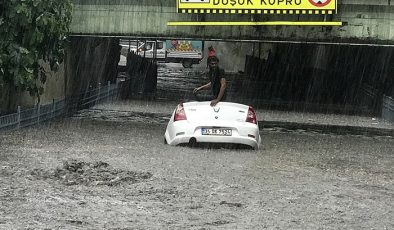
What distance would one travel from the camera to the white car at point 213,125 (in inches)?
529

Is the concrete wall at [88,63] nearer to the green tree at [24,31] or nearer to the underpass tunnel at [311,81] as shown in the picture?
the underpass tunnel at [311,81]

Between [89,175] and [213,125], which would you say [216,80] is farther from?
[89,175]

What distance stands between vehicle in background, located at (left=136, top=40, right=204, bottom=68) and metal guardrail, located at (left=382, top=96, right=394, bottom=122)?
112ft

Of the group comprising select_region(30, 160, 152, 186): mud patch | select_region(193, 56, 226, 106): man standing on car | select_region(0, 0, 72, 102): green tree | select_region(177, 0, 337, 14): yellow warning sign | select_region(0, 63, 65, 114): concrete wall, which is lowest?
select_region(30, 160, 152, 186): mud patch

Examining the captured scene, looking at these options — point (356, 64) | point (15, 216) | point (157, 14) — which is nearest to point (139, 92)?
point (356, 64)

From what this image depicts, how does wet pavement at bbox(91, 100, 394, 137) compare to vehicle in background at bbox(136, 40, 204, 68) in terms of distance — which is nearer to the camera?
wet pavement at bbox(91, 100, 394, 137)

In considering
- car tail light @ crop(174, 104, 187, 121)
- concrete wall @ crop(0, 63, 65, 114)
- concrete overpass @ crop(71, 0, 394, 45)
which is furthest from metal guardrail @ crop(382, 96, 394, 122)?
car tail light @ crop(174, 104, 187, 121)

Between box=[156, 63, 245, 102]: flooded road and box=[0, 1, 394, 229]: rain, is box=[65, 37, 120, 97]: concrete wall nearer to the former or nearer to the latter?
box=[0, 1, 394, 229]: rain

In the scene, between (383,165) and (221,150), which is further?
(221,150)

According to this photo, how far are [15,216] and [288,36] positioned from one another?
14.8m

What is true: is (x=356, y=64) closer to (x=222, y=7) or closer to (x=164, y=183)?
(x=222, y=7)

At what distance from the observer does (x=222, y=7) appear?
19734mm

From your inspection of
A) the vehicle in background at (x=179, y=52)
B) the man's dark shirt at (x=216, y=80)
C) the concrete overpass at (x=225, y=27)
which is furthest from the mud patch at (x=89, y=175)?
the vehicle in background at (x=179, y=52)

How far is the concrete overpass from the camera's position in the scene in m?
20.4
